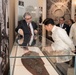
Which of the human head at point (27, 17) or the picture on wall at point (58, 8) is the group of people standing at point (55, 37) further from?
the picture on wall at point (58, 8)

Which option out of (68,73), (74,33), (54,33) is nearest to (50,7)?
(74,33)

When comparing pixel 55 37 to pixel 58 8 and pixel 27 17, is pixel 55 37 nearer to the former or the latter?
pixel 27 17

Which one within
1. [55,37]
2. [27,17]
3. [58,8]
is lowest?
[55,37]

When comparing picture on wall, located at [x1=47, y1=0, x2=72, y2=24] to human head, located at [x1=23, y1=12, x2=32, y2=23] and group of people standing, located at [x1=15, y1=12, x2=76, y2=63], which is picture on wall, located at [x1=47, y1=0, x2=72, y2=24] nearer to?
group of people standing, located at [x1=15, y1=12, x2=76, y2=63]

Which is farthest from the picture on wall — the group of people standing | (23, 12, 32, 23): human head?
(23, 12, 32, 23): human head

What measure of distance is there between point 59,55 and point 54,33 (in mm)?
1175

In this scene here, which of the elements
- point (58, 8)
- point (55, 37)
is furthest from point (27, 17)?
point (58, 8)

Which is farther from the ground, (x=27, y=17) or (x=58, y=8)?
(x=58, y=8)

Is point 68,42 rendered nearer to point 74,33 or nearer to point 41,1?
point 74,33

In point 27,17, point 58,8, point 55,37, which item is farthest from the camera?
point 58,8

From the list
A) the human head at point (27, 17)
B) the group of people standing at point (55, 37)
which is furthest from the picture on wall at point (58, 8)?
the human head at point (27, 17)

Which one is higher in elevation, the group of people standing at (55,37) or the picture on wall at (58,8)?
the picture on wall at (58,8)

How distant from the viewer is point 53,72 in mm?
2242

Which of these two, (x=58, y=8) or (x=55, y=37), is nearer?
(x=55, y=37)
